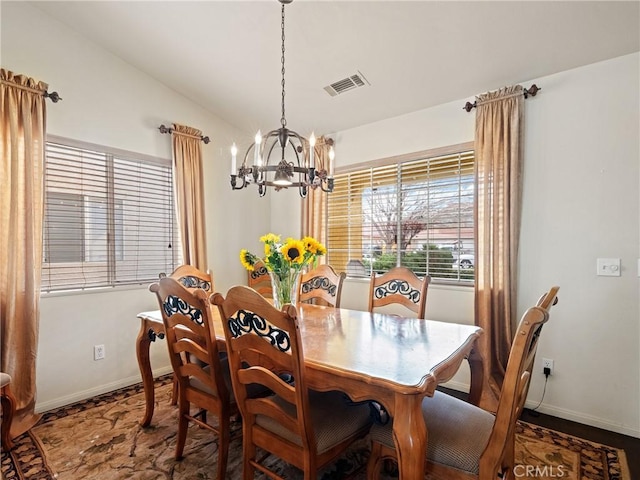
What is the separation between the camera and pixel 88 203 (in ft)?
9.47

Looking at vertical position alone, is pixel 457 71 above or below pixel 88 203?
above

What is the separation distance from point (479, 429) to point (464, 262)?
1.78m

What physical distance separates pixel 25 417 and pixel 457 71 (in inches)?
158

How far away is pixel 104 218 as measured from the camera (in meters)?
2.98

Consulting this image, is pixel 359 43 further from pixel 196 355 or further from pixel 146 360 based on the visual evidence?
pixel 146 360

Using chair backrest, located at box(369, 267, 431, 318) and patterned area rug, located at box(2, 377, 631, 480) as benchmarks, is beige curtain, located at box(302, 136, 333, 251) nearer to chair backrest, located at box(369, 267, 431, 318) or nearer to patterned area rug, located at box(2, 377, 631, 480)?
chair backrest, located at box(369, 267, 431, 318)

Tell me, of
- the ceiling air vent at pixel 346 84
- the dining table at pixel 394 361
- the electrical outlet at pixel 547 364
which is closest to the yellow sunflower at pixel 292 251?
the dining table at pixel 394 361

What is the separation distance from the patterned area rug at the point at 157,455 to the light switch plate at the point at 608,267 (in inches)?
42.4

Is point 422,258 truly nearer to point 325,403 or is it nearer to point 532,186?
point 532,186

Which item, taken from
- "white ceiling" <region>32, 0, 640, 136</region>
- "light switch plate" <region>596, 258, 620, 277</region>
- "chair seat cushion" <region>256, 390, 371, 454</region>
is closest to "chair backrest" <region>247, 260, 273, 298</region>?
"white ceiling" <region>32, 0, 640, 136</region>

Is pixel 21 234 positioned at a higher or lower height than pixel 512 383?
higher

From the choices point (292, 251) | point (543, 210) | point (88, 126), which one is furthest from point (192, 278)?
point (543, 210)

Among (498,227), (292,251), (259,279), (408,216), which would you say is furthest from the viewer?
(259,279)

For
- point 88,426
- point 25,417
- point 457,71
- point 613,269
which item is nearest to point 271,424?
point 88,426
